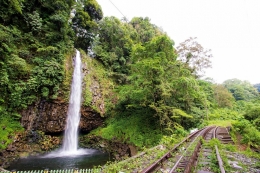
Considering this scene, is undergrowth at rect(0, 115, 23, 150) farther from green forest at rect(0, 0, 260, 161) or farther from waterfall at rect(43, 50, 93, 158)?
waterfall at rect(43, 50, 93, 158)

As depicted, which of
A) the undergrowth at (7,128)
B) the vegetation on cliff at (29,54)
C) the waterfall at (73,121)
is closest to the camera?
the undergrowth at (7,128)

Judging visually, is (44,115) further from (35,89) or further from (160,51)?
(160,51)

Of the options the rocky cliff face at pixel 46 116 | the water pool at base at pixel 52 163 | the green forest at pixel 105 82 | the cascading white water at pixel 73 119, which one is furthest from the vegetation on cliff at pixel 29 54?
the water pool at base at pixel 52 163

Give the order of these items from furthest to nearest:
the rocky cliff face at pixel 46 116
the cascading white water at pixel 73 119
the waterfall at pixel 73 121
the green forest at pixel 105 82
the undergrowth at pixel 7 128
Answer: the cascading white water at pixel 73 119 → the waterfall at pixel 73 121 → the rocky cliff face at pixel 46 116 → the green forest at pixel 105 82 → the undergrowth at pixel 7 128

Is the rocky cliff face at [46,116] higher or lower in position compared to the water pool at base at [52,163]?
higher

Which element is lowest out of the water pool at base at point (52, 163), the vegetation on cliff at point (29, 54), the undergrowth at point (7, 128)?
the water pool at base at point (52, 163)

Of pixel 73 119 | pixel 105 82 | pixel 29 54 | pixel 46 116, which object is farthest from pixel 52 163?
pixel 105 82

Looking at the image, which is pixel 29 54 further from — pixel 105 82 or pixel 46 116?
pixel 105 82

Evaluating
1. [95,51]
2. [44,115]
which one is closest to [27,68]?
[44,115]

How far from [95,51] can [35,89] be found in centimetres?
923

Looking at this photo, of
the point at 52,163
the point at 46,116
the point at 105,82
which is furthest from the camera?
the point at 105,82

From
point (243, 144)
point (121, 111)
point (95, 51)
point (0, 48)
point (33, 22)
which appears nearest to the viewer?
point (243, 144)

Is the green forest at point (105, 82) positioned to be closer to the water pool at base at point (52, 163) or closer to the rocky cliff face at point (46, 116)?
the rocky cliff face at point (46, 116)

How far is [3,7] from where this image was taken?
11930 mm
